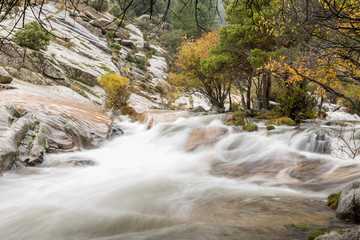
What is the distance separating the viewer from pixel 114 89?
1452 centimetres

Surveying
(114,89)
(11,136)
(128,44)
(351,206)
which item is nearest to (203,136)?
(11,136)

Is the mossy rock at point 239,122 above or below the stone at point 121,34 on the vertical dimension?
below

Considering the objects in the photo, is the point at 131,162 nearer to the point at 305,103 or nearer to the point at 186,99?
the point at 305,103

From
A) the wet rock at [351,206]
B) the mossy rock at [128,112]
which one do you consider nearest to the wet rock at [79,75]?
the mossy rock at [128,112]

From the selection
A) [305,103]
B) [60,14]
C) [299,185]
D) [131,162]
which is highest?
[60,14]

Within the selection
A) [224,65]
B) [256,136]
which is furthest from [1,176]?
[224,65]

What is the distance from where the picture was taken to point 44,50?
15211mm

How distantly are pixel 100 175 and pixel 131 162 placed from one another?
1.49 meters

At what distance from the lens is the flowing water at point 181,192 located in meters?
3.00

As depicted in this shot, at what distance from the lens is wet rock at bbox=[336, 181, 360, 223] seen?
107 inches

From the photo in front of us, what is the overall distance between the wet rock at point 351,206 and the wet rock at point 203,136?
524cm

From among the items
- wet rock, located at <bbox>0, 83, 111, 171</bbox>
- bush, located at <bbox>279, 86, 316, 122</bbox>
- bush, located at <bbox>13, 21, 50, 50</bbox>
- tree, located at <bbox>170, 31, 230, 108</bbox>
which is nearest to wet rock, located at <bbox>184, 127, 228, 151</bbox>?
wet rock, located at <bbox>0, 83, 111, 171</bbox>

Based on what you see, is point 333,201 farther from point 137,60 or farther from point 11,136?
point 137,60

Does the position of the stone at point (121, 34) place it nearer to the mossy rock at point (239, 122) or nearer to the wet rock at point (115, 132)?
the wet rock at point (115, 132)
